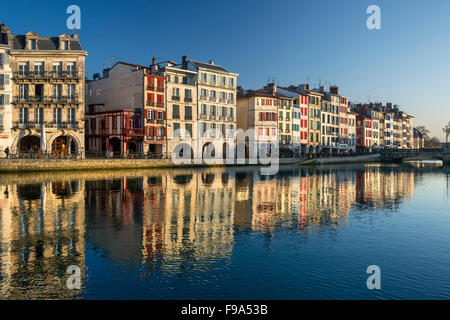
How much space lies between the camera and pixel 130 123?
60875 mm

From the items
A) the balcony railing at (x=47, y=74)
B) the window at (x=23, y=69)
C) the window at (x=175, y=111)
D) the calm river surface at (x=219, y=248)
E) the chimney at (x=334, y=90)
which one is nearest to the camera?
the calm river surface at (x=219, y=248)

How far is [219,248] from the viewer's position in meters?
13.6

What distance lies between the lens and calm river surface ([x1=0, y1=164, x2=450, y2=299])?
10.0 m

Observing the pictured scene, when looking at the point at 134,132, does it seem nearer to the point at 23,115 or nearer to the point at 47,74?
the point at 47,74

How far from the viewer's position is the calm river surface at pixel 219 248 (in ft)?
32.9

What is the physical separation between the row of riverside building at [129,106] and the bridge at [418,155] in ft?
73.1

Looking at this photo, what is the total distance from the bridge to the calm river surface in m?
81.4

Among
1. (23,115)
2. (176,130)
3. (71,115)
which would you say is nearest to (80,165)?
(71,115)

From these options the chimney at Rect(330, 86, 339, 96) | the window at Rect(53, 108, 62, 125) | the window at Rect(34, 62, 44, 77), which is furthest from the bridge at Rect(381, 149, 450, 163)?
the window at Rect(34, 62, 44, 77)

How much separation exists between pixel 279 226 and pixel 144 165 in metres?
40.3

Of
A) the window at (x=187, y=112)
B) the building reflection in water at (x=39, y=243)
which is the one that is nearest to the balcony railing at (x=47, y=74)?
the window at (x=187, y=112)

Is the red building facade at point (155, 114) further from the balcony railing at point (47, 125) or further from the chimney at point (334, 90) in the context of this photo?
the chimney at point (334, 90)
